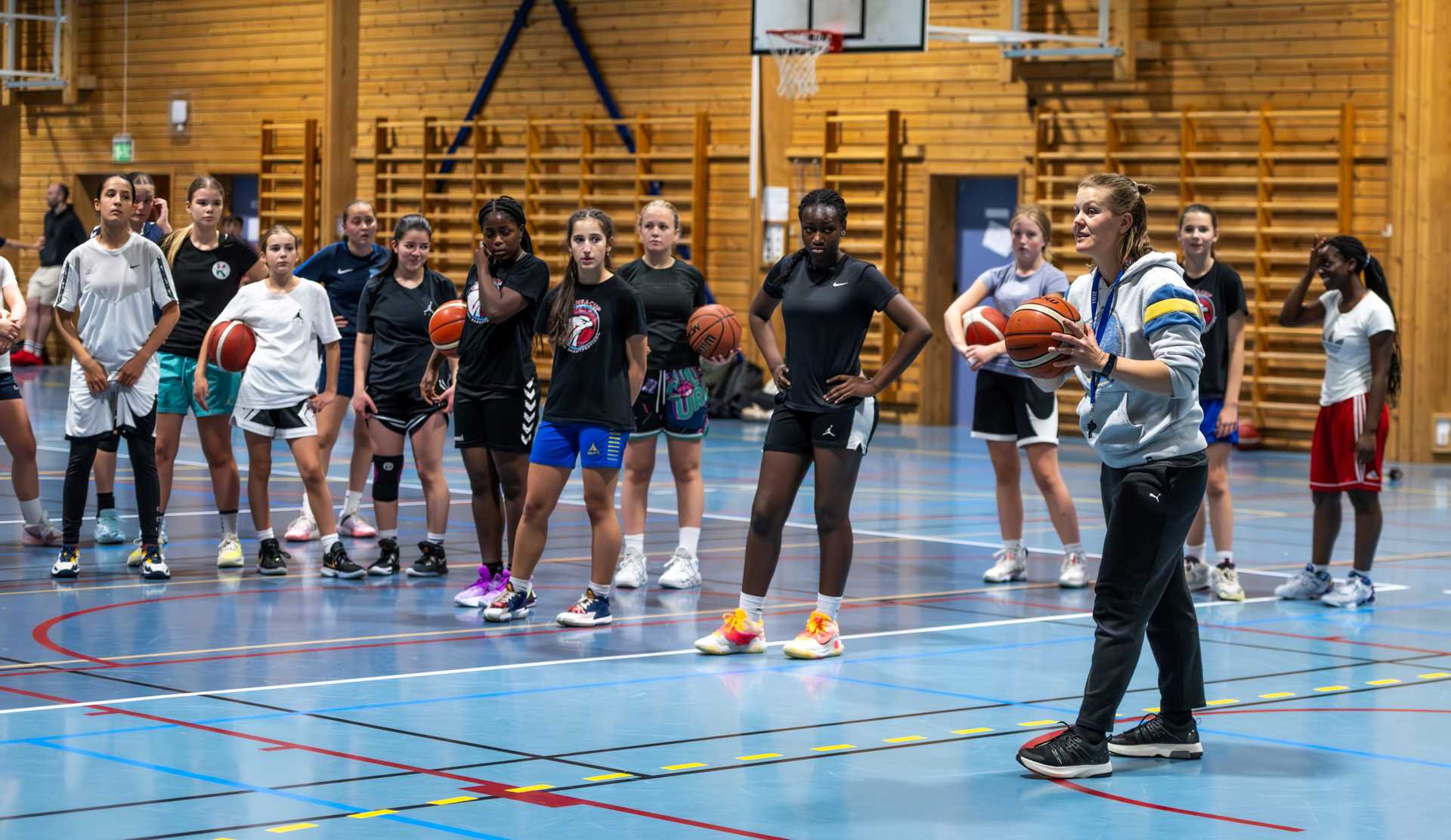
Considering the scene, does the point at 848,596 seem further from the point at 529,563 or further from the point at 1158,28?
the point at 1158,28

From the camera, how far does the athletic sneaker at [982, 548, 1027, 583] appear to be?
916cm

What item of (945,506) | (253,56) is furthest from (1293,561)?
(253,56)

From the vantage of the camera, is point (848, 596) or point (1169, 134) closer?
point (848, 596)

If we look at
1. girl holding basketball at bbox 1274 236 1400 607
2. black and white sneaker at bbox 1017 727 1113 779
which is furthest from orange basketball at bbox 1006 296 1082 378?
girl holding basketball at bbox 1274 236 1400 607

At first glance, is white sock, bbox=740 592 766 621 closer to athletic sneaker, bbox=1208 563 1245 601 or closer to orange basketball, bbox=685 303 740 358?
orange basketball, bbox=685 303 740 358

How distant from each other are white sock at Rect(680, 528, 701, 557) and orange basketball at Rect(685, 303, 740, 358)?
88 cm

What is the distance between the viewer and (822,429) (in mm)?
6930

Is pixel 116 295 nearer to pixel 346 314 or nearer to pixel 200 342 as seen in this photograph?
pixel 200 342

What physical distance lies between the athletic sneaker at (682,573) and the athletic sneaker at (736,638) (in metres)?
1.61

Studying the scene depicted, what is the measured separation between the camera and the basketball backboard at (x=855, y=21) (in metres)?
17.5

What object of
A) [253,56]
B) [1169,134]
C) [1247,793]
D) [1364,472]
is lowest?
[1247,793]

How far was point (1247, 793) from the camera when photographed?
4.97m

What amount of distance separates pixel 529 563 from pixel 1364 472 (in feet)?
12.5

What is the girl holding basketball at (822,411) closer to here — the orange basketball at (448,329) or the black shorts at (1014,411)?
the orange basketball at (448,329)
